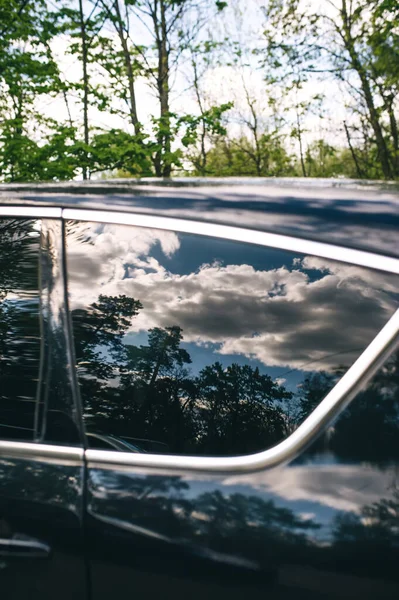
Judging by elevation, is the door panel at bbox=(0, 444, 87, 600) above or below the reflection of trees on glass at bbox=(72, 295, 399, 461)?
below

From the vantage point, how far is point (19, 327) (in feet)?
5.20

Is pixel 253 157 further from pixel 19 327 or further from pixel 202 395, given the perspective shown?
pixel 202 395

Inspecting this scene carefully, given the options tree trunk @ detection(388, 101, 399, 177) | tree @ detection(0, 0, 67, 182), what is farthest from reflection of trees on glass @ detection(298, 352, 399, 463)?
tree trunk @ detection(388, 101, 399, 177)

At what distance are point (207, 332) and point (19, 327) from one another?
556mm

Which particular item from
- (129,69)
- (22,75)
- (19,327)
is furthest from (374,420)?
(129,69)

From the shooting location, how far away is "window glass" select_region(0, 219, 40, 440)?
152 centimetres

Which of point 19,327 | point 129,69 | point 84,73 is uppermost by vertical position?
point 129,69

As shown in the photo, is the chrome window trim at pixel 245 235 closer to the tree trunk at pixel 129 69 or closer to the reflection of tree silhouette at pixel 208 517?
the reflection of tree silhouette at pixel 208 517

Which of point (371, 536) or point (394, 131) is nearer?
point (371, 536)

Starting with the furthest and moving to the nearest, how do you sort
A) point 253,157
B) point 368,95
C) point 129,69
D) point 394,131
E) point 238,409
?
1. point 253,157
2. point 368,95
3. point 394,131
4. point 129,69
5. point 238,409

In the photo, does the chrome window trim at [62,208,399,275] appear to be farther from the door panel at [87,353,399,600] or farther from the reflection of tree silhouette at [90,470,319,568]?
the reflection of tree silhouette at [90,470,319,568]

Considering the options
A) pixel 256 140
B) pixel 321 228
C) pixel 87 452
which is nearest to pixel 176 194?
pixel 321 228

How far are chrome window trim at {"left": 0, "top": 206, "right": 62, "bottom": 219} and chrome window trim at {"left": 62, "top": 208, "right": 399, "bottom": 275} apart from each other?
3 centimetres

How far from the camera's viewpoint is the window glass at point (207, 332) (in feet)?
4.10
